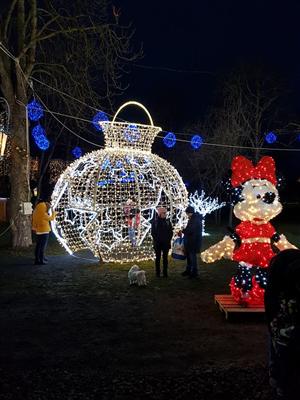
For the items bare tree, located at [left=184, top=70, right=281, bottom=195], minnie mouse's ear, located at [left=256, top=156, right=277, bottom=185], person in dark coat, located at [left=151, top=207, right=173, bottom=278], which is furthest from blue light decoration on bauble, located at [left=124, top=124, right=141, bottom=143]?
bare tree, located at [left=184, top=70, right=281, bottom=195]

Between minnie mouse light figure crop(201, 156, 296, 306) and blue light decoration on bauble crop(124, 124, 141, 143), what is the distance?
4.83m

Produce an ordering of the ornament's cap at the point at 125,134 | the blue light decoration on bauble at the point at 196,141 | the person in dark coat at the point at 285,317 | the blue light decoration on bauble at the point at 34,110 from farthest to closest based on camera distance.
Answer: the blue light decoration on bauble at the point at 196,141, the blue light decoration on bauble at the point at 34,110, the ornament's cap at the point at 125,134, the person in dark coat at the point at 285,317

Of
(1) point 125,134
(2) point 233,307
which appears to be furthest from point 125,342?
(1) point 125,134

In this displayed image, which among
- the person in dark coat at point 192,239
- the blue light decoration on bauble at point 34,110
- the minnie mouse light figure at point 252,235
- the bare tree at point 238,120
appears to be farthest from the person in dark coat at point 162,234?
the bare tree at point 238,120

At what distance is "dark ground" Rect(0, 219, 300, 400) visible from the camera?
4535 millimetres

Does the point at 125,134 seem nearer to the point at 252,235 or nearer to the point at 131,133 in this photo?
the point at 131,133

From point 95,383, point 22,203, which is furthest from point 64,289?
point 22,203

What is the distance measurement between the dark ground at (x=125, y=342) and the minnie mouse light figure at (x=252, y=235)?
0.48 meters

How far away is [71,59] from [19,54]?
154cm

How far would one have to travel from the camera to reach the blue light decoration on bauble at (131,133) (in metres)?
11.8

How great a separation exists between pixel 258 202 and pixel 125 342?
2781mm

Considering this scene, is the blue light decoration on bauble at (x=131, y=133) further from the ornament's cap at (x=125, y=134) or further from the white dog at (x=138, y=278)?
the white dog at (x=138, y=278)

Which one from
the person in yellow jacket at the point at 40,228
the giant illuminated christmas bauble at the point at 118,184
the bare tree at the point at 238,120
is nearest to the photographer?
the giant illuminated christmas bauble at the point at 118,184

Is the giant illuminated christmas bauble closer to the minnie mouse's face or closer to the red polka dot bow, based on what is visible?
the red polka dot bow
